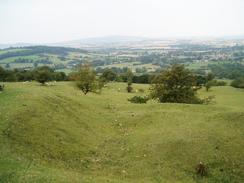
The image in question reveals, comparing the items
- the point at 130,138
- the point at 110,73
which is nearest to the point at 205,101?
the point at 130,138

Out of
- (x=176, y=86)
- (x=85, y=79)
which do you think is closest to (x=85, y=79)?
(x=85, y=79)

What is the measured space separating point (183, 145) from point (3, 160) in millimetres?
15801

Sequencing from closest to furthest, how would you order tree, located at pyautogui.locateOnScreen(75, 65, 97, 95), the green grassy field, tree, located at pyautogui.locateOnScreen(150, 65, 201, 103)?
the green grassy field
tree, located at pyautogui.locateOnScreen(150, 65, 201, 103)
tree, located at pyautogui.locateOnScreen(75, 65, 97, 95)

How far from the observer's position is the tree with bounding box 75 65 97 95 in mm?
71125

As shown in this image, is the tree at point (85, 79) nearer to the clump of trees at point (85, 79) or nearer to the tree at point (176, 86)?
the clump of trees at point (85, 79)

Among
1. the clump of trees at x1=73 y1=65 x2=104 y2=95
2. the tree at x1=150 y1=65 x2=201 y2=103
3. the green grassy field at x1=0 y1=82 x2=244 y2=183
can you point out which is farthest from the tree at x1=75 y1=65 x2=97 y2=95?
the green grassy field at x1=0 y1=82 x2=244 y2=183

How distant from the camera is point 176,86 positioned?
190 ft

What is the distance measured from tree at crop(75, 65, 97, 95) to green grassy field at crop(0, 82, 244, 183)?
28.3 m

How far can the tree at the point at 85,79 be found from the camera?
7112cm

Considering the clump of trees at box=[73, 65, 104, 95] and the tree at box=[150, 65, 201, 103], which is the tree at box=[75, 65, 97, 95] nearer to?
the clump of trees at box=[73, 65, 104, 95]

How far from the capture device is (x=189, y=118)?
3916 cm

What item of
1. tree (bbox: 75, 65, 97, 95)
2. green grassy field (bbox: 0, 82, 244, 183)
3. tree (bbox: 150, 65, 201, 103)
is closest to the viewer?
green grassy field (bbox: 0, 82, 244, 183)

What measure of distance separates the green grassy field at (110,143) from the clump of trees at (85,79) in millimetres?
28314

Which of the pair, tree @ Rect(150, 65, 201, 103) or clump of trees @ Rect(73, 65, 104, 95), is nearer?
tree @ Rect(150, 65, 201, 103)
